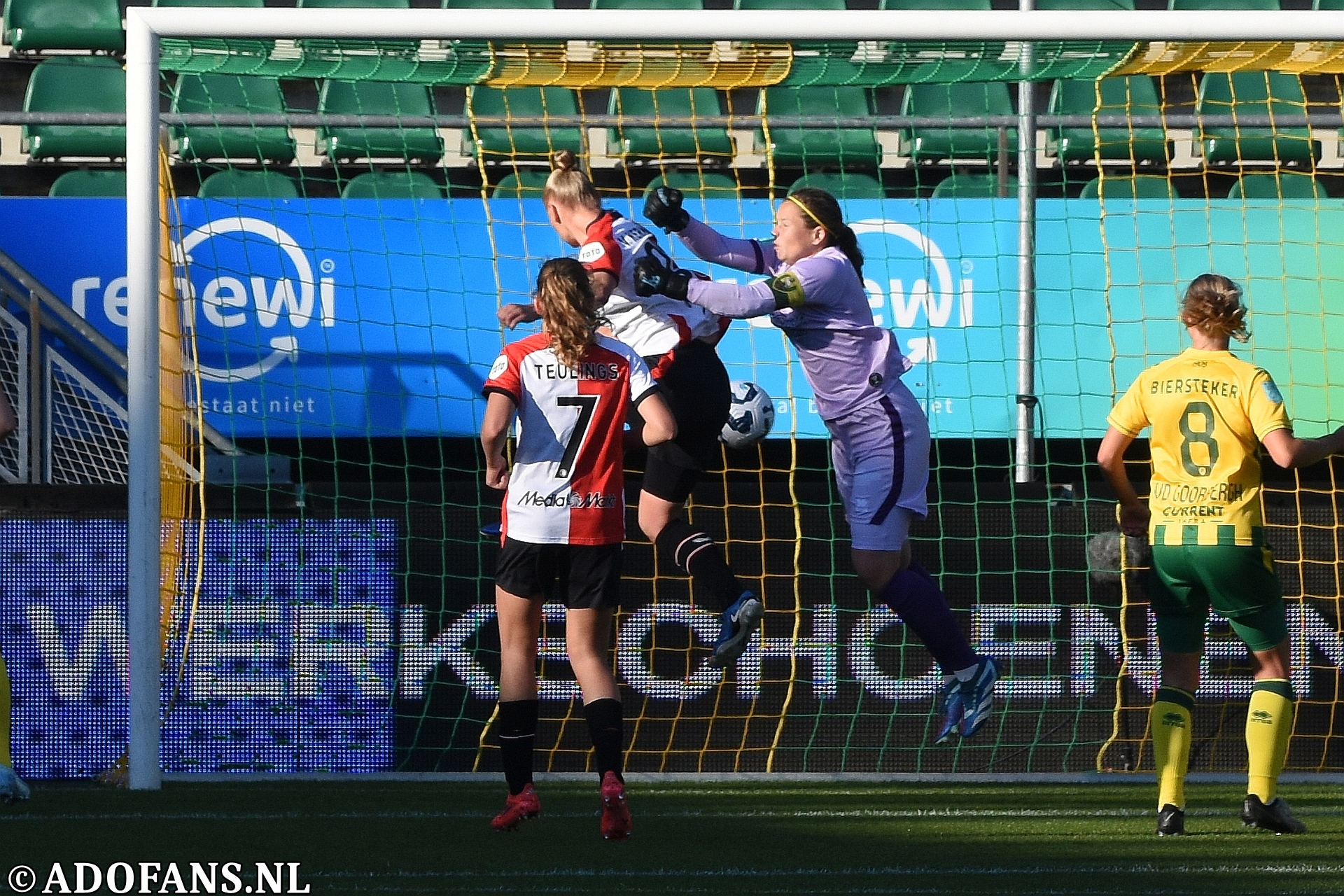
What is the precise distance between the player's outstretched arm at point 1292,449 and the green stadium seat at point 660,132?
607cm

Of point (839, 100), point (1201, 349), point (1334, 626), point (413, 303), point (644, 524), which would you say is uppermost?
point (839, 100)

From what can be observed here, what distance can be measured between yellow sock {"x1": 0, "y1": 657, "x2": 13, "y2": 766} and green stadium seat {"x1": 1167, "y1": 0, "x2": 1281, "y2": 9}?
30.3 ft

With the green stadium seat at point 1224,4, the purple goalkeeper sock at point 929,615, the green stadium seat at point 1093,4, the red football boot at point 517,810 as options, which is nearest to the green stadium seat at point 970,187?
the green stadium seat at point 1093,4

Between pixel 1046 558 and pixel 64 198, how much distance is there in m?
5.41

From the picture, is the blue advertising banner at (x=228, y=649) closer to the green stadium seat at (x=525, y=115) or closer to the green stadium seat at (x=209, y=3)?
the green stadium seat at (x=525, y=115)

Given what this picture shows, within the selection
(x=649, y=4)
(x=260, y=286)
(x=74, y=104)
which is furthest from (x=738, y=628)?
(x=74, y=104)

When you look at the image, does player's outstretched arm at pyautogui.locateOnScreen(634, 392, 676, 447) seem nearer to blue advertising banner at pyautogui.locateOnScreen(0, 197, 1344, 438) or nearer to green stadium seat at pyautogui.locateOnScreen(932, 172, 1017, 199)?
blue advertising banner at pyautogui.locateOnScreen(0, 197, 1344, 438)

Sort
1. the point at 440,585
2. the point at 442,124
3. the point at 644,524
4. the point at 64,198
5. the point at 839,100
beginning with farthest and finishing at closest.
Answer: the point at 839,100 < the point at 64,198 < the point at 442,124 < the point at 440,585 < the point at 644,524

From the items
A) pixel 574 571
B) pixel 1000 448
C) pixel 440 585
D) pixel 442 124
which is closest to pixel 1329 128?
pixel 1000 448

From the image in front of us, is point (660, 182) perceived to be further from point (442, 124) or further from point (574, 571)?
point (574, 571)

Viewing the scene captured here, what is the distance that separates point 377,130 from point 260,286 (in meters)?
1.91

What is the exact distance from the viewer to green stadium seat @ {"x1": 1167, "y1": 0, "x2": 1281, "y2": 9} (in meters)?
11.6

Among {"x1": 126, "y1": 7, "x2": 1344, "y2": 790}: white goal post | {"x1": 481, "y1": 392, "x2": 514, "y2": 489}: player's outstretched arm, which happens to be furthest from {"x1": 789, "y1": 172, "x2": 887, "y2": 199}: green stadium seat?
{"x1": 481, "y1": 392, "x2": 514, "y2": 489}: player's outstretched arm

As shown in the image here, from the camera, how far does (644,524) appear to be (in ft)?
21.3
